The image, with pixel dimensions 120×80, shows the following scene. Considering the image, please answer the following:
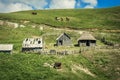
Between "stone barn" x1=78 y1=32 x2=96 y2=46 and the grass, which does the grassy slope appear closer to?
"stone barn" x1=78 y1=32 x2=96 y2=46

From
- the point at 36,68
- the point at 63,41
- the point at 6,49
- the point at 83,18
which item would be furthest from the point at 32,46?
the point at 83,18

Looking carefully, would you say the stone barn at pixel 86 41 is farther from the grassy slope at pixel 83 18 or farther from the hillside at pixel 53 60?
the grassy slope at pixel 83 18

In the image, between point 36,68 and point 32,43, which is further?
point 32,43

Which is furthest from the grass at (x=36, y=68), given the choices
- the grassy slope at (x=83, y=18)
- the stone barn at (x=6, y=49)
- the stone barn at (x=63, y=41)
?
the grassy slope at (x=83, y=18)

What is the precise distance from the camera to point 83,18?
473 ft

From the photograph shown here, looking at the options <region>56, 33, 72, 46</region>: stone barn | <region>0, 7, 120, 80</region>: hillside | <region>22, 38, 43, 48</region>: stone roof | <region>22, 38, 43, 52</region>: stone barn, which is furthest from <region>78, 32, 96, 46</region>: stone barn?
<region>22, 38, 43, 52</region>: stone barn

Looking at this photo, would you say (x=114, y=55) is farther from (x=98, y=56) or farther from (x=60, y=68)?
(x=60, y=68)

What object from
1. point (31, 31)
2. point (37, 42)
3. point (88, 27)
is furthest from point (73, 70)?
point (88, 27)

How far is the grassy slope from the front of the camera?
128m

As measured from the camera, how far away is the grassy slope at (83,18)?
419ft

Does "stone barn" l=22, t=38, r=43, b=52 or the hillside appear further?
"stone barn" l=22, t=38, r=43, b=52

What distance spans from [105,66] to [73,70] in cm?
921

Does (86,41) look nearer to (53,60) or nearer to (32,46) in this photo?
(32,46)

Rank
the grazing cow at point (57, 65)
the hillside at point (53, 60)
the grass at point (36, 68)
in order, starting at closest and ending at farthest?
the grass at point (36, 68), the hillside at point (53, 60), the grazing cow at point (57, 65)
